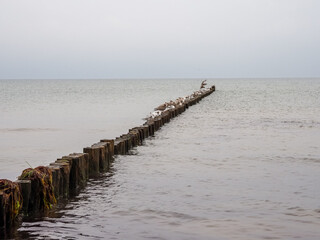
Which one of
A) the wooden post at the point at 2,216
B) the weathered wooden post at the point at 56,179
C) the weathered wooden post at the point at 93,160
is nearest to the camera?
the wooden post at the point at 2,216

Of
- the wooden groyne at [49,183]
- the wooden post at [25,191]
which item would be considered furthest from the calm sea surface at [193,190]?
the wooden post at [25,191]

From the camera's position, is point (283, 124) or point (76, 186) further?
point (283, 124)

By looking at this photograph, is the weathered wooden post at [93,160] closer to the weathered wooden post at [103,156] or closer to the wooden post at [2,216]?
the weathered wooden post at [103,156]

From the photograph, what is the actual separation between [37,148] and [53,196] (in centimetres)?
942

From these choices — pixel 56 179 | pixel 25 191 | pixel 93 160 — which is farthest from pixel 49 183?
pixel 93 160

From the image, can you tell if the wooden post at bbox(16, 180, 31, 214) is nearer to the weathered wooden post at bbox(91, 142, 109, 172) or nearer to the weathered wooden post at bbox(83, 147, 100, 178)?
the weathered wooden post at bbox(83, 147, 100, 178)

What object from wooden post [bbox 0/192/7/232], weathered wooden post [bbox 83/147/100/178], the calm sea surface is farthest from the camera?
weathered wooden post [bbox 83/147/100/178]

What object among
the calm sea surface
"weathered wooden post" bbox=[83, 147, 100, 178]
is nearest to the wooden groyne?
"weathered wooden post" bbox=[83, 147, 100, 178]

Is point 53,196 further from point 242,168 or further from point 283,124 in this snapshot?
point 283,124

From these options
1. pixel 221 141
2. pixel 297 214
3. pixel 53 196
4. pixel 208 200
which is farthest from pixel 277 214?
pixel 221 141

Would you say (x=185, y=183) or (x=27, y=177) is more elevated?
(x=27, y=177)

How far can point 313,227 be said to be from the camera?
7625 mm

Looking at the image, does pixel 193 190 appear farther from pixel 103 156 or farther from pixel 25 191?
pixel 25 191

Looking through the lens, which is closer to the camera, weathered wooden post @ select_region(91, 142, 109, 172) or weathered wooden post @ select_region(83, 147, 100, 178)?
weathered wooden post @ select_region(83, 147, 100, 178)
